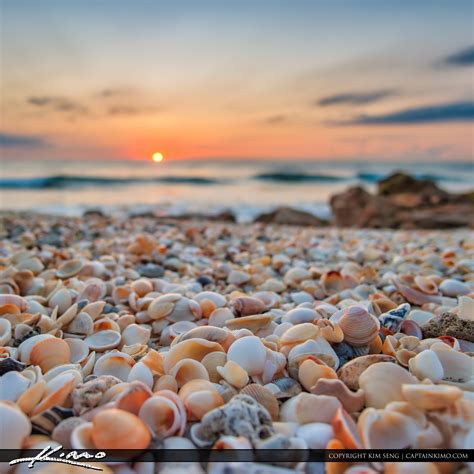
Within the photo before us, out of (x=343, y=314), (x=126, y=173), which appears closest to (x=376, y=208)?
(x=343, y=314)

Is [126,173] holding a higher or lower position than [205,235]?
higher

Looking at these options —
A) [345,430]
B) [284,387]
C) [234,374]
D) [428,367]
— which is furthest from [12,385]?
[428,367]

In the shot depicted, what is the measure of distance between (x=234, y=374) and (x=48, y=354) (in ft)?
1.82

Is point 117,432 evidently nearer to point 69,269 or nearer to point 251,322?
point 251,322

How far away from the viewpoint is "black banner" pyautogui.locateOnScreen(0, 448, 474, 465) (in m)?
0.73

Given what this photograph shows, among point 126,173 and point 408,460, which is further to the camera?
point 126,173

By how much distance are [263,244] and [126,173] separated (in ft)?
54.6

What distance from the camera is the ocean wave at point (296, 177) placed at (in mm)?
20562

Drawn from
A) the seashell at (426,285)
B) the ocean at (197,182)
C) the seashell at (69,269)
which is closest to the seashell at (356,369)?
the seashell at (426,285)

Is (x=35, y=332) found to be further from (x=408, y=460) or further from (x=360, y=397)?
(x=408, y=460)

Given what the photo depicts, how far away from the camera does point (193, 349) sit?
3.56 ft

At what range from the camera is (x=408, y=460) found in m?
0.73

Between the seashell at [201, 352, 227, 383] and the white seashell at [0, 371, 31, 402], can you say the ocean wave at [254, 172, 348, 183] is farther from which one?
the white seashell at [0, 371, 31, 402]

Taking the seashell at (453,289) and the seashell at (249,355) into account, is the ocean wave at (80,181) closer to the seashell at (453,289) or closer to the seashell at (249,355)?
the seashell at (453,289)
